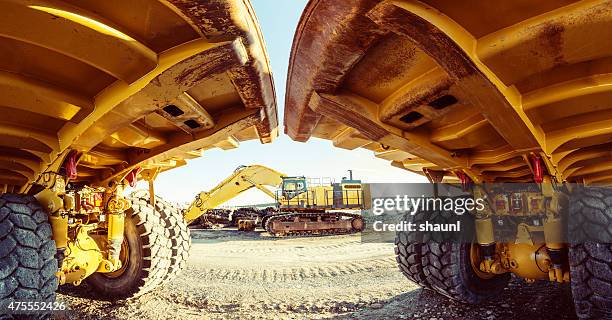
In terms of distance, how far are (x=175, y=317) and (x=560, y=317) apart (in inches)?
144

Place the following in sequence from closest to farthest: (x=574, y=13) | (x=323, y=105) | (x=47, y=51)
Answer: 1. (x=574, y=13)
2. (x=47, y=51)
3. (x=323, y=105)

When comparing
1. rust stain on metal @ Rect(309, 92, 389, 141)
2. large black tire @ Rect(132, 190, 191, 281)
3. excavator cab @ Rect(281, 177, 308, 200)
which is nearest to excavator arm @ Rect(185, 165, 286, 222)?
excavator cab @ Rect(281, 177, 308, 200)

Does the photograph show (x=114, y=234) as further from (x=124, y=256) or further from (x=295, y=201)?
(x=295, y=201)

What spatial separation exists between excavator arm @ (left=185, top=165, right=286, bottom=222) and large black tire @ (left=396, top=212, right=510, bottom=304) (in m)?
9.53

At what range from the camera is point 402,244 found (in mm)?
3609

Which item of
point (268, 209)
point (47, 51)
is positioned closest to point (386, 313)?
point (47, 51)

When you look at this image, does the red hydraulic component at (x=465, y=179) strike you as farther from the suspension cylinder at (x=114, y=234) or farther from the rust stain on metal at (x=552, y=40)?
the suspension cylinder at (x=114, y=234)

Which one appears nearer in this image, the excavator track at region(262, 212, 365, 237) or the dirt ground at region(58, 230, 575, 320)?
the dirt ground at region(58, 230, 575, 320)

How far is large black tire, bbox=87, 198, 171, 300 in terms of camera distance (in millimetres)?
3633

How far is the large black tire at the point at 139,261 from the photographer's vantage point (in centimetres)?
363

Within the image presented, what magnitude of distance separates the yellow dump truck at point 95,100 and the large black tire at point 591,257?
Answer: 2239mm

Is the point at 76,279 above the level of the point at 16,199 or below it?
below

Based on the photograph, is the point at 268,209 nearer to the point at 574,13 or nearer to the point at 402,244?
the point at 402,244

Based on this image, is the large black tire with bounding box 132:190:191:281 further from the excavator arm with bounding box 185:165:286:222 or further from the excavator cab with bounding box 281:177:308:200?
the excavator cab with bounding box 281:177:308:200
